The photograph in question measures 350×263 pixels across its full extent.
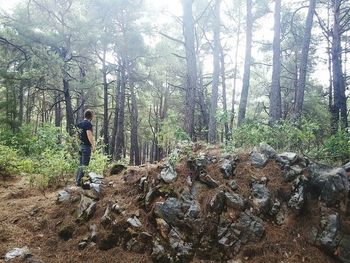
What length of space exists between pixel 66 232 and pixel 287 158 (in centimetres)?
466

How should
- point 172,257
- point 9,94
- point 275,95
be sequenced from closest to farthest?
point 172,257 < point 275,95 < point 9,94

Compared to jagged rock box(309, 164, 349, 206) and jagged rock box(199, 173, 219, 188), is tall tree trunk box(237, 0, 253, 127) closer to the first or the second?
jagged rock box(199, 173, 219, 188)

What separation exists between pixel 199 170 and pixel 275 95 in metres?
5.65

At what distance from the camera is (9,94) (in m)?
17.2

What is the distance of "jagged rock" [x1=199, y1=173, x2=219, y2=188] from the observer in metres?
6.04

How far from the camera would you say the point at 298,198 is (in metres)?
5.59

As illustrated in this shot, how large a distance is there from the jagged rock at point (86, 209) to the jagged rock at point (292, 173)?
13.0 feet

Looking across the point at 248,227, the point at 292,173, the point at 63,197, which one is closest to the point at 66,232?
the point at 63,197

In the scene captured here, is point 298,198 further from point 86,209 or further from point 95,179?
point 95,179

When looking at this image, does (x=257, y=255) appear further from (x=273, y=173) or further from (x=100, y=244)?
(x=100, y=244)

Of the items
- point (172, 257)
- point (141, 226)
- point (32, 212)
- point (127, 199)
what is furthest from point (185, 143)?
point (32, 212)

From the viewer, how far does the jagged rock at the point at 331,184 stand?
5473 mm

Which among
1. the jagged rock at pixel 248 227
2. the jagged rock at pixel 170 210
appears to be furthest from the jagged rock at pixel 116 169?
the jagged rock at pixel 248 227

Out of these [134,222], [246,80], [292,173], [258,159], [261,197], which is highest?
[246,80]
